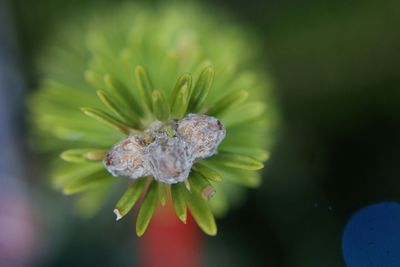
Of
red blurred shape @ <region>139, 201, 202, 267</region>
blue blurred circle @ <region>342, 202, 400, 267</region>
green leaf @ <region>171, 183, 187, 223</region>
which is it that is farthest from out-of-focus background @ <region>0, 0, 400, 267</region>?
green leaf @ <region>171, 183, 187, 223</region>

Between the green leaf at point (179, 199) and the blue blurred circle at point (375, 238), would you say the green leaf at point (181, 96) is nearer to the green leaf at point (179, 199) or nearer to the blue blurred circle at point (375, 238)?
the green leaf at point (179, 199)

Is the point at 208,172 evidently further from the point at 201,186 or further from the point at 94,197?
the point at 94,197

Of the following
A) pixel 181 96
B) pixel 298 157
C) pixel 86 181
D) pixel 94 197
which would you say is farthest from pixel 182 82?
pixel 298 157

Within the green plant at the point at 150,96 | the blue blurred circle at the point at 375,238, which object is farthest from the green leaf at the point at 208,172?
the blue blurred circle at the point at 375,238

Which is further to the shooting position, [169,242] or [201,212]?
[169,242]

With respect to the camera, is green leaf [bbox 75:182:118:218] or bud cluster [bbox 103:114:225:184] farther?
green leaf [bbox 75:182:118:218]

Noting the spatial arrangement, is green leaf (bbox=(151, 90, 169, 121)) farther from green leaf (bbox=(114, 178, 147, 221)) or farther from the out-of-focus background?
the out-of-focus background
